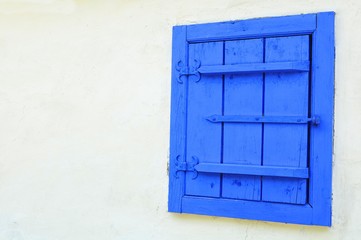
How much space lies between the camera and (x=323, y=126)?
199 cm

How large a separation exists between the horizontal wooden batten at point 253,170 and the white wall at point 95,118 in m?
0.25

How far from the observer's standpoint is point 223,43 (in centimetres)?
220

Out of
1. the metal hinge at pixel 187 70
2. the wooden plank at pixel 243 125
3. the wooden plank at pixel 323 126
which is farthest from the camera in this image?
the metal hinge at pixel 187 70

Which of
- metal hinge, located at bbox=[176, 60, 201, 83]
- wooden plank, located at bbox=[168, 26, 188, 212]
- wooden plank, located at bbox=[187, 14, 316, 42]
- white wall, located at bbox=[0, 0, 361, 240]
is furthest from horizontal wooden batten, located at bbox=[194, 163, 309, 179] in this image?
wooden plank, located at bbox=[187, 14, 316, 42]

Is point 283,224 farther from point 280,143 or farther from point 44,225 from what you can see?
point 44,225

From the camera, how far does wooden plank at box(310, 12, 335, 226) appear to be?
1.97 meters

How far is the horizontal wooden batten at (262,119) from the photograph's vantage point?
2.00 m

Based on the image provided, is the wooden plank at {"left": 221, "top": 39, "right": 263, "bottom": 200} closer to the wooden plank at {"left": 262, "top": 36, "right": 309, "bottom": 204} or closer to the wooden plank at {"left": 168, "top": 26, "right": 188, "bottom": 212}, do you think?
the wooden plank at {"left": 262, "top": 36, "right": 309, "bottom": 204}

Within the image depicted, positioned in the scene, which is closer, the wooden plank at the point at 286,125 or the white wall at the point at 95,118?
the wooden plank at the point at 286,125

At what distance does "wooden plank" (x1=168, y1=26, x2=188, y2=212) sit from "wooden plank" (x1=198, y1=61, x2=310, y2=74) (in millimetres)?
147

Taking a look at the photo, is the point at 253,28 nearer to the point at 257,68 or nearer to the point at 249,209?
the point at 257,68

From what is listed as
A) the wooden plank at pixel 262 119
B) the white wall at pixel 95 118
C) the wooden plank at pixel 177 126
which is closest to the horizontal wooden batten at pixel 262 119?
the wooden plank at pixel 262 119

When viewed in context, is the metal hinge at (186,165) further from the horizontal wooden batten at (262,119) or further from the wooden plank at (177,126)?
the horizontal wooden batten at (262,119)

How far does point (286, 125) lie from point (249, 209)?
44 cm
